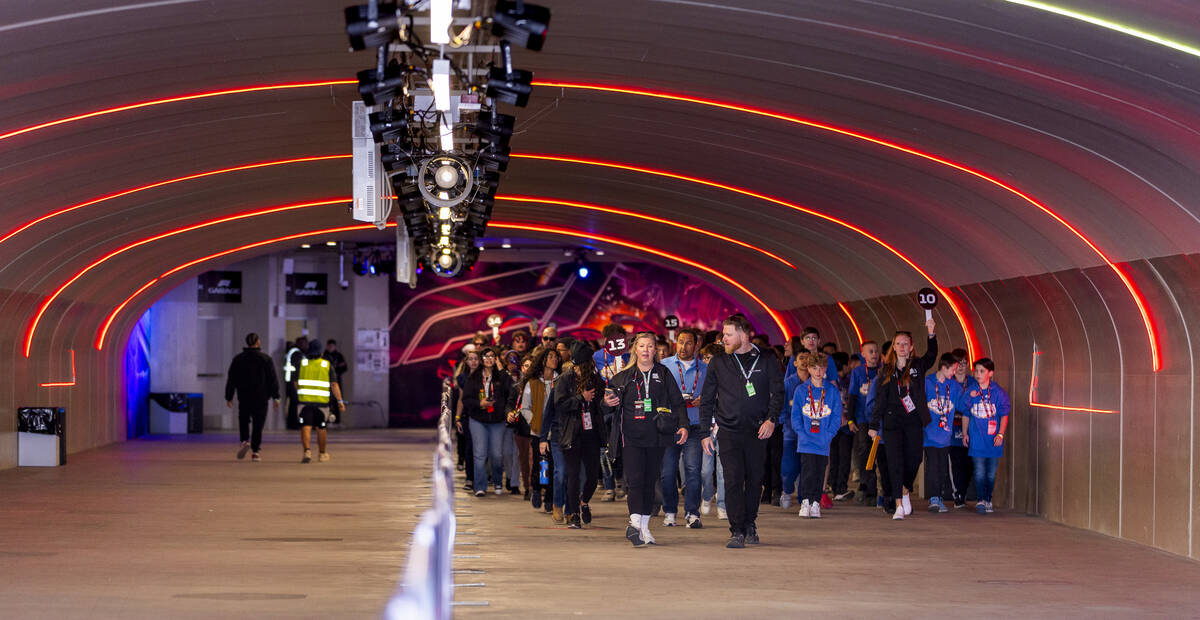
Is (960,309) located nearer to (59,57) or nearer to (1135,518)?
(1135,518)

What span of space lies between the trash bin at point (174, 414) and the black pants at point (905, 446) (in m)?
20.8

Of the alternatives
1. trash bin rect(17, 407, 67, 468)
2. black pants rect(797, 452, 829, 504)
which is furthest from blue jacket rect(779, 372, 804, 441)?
trash bin rect(17, 407, 67, 468)

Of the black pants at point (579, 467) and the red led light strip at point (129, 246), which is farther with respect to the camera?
the red led light strip at point (129, 246)

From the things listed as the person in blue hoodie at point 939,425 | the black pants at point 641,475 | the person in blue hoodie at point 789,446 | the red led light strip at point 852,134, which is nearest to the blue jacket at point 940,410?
the person in blue hoodie at point 939,425

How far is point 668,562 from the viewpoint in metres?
10.6

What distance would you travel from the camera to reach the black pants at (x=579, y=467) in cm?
1291

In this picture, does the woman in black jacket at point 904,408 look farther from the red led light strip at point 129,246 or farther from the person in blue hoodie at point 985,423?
the red led light strip at point 129,246

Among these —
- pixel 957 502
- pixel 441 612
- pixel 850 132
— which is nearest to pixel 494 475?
pixel 957 502

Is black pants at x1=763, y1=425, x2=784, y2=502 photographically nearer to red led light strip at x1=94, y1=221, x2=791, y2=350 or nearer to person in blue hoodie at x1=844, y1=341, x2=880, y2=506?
person in blue hoodie at x1=844, y1=341, x2=880, y2=506

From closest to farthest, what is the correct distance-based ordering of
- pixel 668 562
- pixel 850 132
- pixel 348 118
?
pixel 668 562, pixel 850 132, pixel 348 118

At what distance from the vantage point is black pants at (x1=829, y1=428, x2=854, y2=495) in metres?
16.2

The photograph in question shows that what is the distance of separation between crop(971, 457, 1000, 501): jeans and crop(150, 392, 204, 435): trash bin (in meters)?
20.8

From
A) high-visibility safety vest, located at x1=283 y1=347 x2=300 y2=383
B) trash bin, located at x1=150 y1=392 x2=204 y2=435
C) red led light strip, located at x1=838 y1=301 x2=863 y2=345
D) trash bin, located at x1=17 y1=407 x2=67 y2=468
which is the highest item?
red led light strip, located at x1=838 y1=301 x2=863 y2=345

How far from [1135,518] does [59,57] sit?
366 inches
